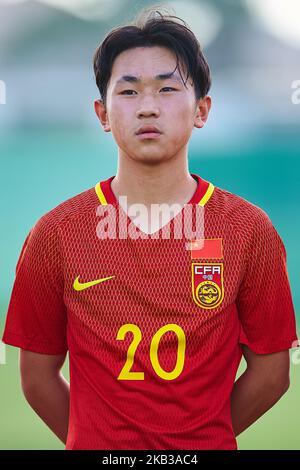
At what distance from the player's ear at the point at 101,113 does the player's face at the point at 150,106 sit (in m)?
0.10

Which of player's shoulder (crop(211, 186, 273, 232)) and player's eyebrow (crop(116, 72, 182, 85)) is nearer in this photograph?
player's eyebrow (crop(116, 72, 182, 85))

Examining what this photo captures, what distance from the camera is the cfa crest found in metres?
2.12

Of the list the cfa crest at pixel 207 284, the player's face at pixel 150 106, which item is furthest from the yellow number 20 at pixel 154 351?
the player's face at pixel 150 106

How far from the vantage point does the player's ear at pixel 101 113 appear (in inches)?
90.8

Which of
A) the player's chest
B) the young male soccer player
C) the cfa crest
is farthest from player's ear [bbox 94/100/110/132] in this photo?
the cfa crest

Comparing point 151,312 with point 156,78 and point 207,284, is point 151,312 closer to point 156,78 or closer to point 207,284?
point 207,284

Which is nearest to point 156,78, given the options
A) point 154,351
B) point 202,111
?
point 202,111

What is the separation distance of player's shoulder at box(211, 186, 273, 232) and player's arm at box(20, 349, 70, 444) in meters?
0.73

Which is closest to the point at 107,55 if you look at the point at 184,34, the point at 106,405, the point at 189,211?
the point at 184,34

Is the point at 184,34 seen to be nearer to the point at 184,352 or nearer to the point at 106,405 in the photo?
the point at 184,352

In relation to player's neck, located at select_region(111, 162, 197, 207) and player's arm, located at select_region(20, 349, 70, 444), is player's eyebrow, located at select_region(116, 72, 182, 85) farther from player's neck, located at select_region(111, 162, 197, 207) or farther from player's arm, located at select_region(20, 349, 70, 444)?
player's arm, located at select_region(20, 349, 70, 444)

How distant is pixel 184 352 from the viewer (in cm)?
207

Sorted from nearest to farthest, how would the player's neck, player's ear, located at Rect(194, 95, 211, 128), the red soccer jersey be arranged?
the red soccer jersey < the player's neck < player's ear, located at Rect(194, 95, 211, 128)

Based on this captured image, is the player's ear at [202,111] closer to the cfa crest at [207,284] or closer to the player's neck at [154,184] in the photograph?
the player's neck at [154,184]
